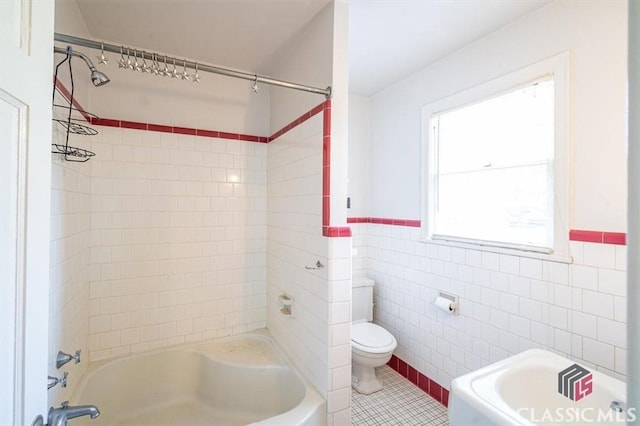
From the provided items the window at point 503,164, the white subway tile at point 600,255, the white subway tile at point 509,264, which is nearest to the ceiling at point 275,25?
the window at point 503,164

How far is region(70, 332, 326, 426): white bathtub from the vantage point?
1838mm

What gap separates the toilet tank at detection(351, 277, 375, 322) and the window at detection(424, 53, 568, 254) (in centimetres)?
77

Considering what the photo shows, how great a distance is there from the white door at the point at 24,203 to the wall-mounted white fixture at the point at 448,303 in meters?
2.05

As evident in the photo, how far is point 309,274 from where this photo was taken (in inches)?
68.7

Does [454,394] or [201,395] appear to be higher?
[454,394]

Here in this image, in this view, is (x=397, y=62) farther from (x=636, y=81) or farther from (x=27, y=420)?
(x=27, y=420)

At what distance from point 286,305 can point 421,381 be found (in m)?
1.28

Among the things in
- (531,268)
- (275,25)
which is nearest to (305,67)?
(275,25)

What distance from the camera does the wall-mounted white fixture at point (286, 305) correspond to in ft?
6.50

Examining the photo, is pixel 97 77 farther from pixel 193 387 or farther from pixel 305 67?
pixel 193 387

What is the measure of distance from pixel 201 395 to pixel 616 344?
7.82ft

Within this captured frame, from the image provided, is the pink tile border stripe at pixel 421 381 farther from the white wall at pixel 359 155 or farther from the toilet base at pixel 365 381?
the white wall at pixel 359 155

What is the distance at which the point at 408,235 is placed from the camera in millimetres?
2451

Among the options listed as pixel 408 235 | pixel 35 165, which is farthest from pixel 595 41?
pixel 35 165
